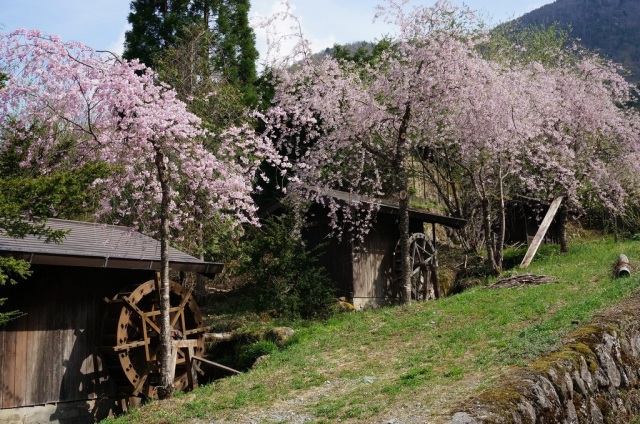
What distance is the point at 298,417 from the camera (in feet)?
28.5

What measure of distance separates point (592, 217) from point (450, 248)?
8.94 m

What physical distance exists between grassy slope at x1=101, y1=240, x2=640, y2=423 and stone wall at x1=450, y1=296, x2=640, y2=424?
363mm

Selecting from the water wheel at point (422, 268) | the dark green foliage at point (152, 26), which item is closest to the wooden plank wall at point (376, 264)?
the water wheel at point (422, 268)

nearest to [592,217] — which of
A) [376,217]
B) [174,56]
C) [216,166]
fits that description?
[376,217]

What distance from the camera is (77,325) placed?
42.0 ft

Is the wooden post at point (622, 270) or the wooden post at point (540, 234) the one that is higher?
the wooden post at point (540, 234)

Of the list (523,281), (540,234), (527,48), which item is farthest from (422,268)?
(527,48)

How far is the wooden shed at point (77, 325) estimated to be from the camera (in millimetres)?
11461

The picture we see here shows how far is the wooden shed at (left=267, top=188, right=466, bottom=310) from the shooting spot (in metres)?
19.6

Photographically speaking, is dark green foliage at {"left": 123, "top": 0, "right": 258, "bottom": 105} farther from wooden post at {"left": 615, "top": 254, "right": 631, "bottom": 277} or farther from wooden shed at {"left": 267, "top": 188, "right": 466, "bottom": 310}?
wooden post at {"left": 615, "top": 254, "right": 631, "bottom": 277}

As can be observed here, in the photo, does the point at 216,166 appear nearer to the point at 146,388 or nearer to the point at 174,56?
the point at 146,388

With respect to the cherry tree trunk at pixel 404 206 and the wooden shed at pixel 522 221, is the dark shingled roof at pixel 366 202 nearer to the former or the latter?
the cherry tree trunk at pixel 404 206

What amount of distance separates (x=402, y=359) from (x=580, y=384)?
3.19 m

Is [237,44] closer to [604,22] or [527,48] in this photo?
[527,48]
